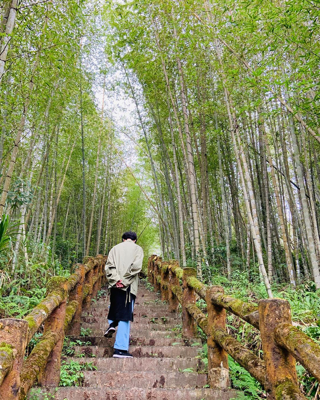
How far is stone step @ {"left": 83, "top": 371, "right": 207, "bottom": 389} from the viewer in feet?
6.98

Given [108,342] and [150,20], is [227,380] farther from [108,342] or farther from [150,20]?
[150,20]

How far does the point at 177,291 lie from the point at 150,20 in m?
5.28

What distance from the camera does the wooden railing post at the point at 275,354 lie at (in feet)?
4.16

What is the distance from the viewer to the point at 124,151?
11.7 meters

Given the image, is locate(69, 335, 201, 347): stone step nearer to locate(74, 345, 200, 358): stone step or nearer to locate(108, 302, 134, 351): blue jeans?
locate(74, 345, 200, 358): stone step

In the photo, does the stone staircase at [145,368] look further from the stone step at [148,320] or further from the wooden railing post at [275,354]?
the wooden railing post at [275,354]

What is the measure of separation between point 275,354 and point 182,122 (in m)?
A: 6.79

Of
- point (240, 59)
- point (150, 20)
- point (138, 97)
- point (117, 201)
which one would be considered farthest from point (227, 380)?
point (117, 201)

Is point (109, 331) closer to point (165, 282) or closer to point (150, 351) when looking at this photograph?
point (150, 351)

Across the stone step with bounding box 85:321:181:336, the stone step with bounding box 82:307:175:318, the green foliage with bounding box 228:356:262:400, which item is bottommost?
the green foliage with bounding box 228:356:262:400

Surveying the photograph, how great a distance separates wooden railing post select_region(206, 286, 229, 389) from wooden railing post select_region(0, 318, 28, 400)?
1.40m

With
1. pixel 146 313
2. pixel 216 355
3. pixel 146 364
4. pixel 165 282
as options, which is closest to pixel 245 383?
pixel 216 355

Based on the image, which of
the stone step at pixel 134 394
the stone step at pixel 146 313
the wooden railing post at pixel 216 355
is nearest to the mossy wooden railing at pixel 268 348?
→ the wooden railing post at pixel 216 355

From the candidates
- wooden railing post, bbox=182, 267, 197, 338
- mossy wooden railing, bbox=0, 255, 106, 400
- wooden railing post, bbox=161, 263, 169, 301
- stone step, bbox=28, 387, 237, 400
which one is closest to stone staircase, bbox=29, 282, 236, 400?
stone step, bbox=28, 387, 237, 400
